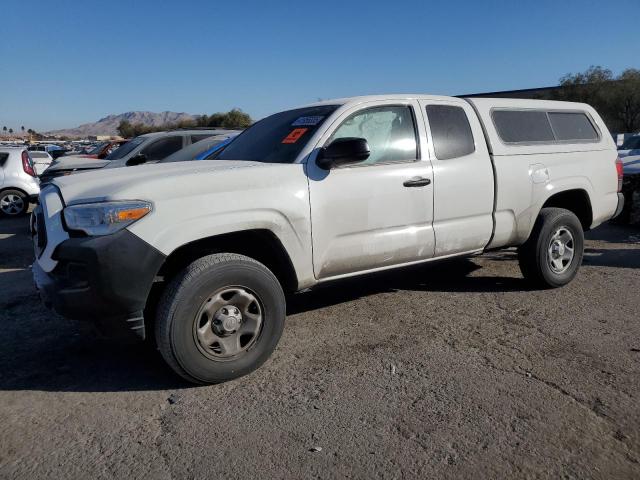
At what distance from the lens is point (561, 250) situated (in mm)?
5488

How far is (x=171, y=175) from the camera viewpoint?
3.57 m

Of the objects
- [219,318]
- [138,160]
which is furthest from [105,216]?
[138,160]

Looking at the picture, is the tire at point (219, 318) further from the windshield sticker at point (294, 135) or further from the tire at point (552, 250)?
the tire at point (552, 250)

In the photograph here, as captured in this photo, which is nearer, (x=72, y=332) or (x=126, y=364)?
(x=126, y=364)

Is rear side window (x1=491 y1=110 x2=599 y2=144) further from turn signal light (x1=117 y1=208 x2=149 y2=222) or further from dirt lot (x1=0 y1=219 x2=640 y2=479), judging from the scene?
turn signal light (x1=117 y1=208 x2=149 y2=222)

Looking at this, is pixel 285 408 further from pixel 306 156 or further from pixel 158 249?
pixel 306 156

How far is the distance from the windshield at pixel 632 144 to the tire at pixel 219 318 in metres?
17.9

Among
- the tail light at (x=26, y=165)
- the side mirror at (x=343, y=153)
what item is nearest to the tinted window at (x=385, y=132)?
the side mirror at (x=343, y=153)

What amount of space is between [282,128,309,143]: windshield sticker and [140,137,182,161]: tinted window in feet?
21.8

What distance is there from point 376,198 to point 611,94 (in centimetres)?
4505

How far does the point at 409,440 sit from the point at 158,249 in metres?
1.77

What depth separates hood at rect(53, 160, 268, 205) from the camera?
3312 mm

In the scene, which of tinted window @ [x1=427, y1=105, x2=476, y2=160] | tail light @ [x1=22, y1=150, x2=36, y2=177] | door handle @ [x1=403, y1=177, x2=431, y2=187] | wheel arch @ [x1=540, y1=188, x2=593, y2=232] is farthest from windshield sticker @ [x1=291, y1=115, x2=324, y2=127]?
tail light @ [x1=22, y1=150, x2=36, y2=177]

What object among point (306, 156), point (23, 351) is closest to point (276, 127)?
point (306, 156)
